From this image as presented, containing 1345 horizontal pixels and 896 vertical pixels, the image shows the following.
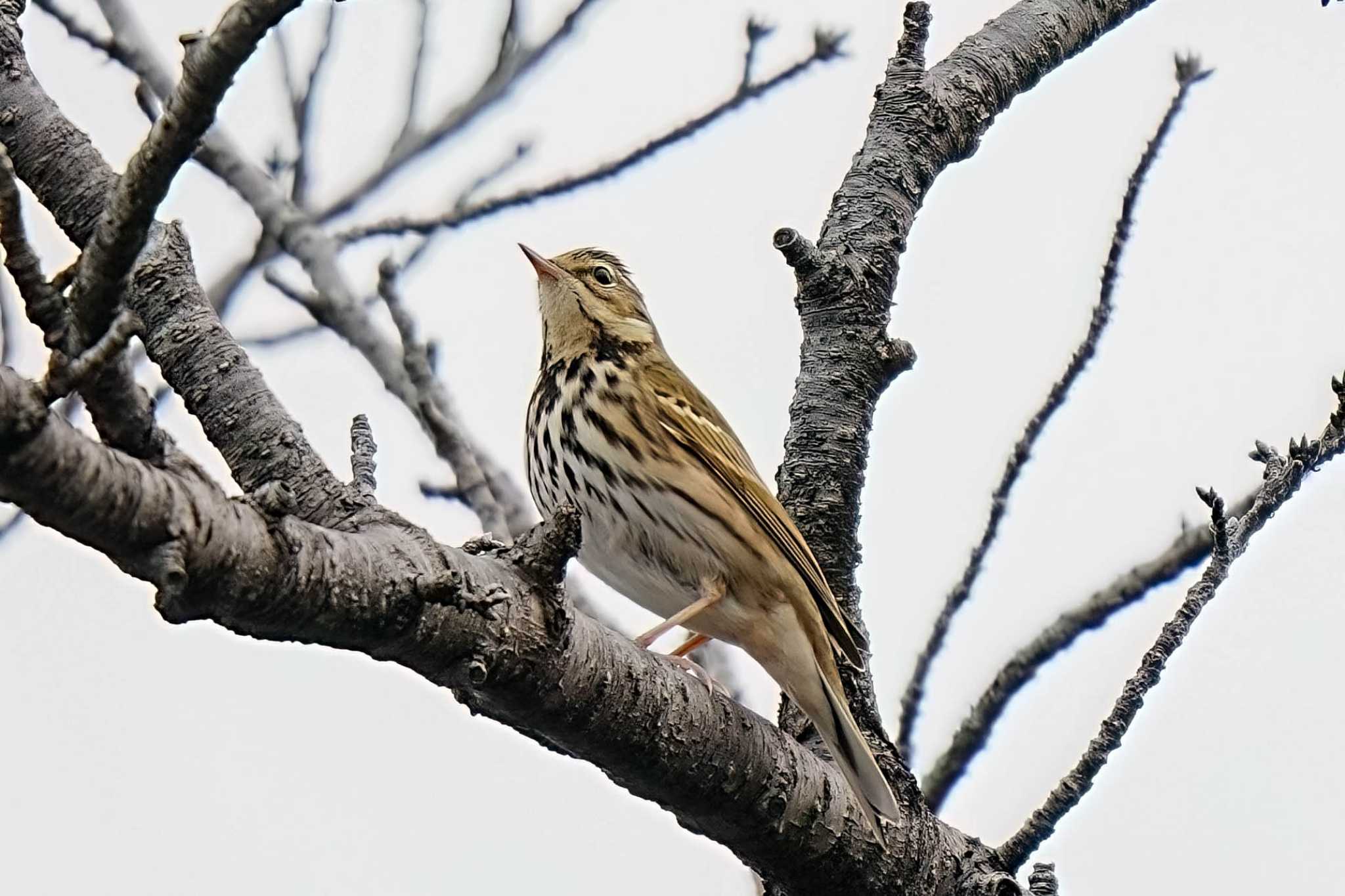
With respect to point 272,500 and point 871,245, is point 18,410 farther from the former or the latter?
point 871,245

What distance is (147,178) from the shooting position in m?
1.78

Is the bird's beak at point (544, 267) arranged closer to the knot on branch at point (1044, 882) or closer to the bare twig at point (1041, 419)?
the bare twig at point (1041, 419)

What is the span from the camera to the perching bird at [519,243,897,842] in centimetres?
452

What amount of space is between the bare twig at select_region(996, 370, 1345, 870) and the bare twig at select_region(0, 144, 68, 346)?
2641 mm

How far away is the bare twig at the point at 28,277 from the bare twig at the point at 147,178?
0.09 feet

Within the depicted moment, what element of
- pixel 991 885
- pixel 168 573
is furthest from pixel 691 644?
pixel 168 573

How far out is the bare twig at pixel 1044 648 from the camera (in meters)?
4.21

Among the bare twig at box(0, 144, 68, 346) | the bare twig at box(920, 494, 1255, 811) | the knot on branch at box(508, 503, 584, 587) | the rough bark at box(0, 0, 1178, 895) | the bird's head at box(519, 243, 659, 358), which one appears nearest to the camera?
the bare twig at box(0, 144, 68, 346)

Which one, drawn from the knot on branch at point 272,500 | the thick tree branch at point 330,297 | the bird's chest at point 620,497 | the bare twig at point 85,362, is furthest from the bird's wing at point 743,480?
the bare twig at point 85,362

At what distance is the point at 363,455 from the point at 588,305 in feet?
9.53

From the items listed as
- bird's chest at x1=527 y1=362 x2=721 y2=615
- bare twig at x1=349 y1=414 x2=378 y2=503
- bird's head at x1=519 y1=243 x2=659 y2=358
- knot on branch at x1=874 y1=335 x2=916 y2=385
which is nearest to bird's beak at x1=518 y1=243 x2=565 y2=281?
bird's head at x1=519 y1=243 x2=659 y2=358

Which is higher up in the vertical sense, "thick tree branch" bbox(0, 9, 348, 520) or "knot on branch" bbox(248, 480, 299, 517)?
"thick tree branch" bbox(0, 9, 348, 520)

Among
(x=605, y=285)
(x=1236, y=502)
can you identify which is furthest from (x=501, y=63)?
(x=1236, y=502)

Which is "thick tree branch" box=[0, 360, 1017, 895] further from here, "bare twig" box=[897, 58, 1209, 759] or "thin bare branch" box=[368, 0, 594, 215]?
"thin bare branch" box=[368, 0, 594, 215]
